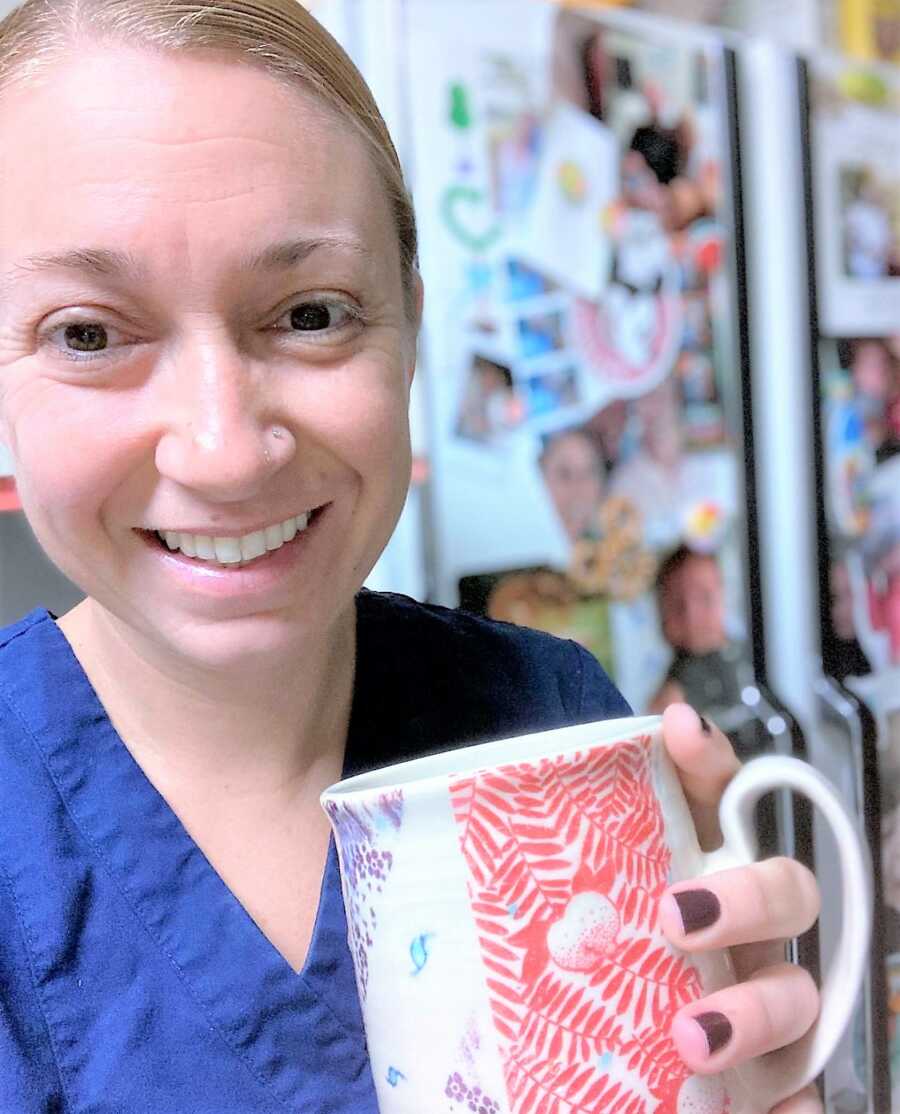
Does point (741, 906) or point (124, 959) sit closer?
point (741, 906)

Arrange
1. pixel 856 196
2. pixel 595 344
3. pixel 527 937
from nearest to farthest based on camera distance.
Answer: pixel 527 937 → pixel 595 344 → pixel 856 196

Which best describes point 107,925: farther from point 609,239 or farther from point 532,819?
point 609,239

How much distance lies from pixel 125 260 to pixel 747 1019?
40 cm

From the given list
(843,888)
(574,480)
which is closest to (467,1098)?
(843,888)

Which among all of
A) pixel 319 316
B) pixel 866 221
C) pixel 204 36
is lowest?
pixel 319 316

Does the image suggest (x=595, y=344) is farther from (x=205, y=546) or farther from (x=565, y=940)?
(x=565, y=940)

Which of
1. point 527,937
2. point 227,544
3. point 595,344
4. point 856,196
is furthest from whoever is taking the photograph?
point 856,196

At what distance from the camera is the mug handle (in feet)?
1.35

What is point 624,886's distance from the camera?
38cm

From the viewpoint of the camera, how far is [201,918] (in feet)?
1.72

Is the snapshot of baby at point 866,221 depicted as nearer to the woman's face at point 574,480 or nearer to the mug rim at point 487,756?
the woman's face at point 574,480

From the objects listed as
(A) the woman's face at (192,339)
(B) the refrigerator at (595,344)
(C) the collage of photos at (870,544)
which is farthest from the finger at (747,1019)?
(C) the collage of photos at (870,544)

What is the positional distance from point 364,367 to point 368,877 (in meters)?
0.24

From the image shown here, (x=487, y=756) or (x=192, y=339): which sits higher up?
(x=192, y=339)
